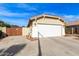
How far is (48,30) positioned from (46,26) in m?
0.64

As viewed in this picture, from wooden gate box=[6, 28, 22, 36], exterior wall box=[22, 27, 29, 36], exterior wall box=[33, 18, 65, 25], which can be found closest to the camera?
wooden gate box=[6, 28, 22, 36]

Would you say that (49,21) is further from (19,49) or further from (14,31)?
(19,49)

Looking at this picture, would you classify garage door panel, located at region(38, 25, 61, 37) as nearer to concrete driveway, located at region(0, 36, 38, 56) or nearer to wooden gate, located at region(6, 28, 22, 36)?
wooden gate, located at region(6, 28, 22, 36)

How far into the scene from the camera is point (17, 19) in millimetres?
14508

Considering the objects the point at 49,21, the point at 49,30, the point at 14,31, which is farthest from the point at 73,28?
the point at 14,31

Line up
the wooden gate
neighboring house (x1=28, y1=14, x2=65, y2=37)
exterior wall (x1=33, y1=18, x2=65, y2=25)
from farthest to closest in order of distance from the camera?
exterior wall (x1=33, y1=18, x2=65, y2=25) → the wooden gate → neighboring house (x1=28, y1=14, x2=65, y2=37)

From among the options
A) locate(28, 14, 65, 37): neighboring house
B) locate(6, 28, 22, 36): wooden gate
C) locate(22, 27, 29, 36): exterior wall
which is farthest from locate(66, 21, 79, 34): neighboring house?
locate(6, 28, 22, 36): wooden gate

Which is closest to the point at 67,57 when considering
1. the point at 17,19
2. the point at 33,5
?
the point at 33,5

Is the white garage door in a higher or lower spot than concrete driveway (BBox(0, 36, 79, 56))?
higher

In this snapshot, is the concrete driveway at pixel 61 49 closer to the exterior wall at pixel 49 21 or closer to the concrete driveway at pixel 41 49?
the concrete driveway at pixel 41 49

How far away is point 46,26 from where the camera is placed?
62.7 feet

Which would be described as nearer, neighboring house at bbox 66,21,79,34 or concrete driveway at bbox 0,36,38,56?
concrete driveway at bbox 0,36,38,56

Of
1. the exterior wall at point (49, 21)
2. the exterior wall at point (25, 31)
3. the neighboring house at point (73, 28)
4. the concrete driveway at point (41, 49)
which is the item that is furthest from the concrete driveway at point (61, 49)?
the exterior wall at point (25, 31)

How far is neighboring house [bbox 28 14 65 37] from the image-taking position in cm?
1849
